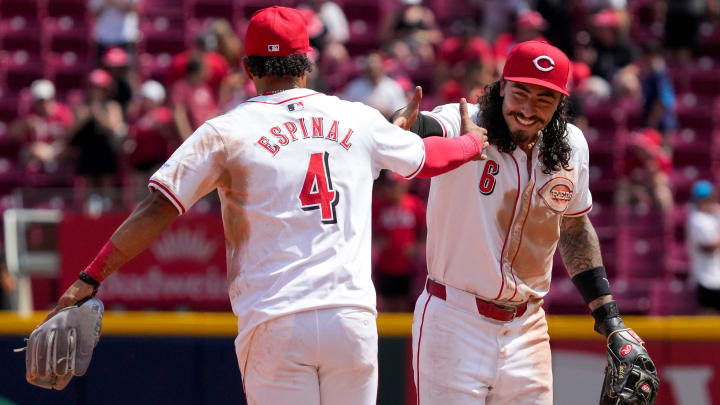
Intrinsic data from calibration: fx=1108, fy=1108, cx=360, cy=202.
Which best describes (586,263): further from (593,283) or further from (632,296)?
(632,296)

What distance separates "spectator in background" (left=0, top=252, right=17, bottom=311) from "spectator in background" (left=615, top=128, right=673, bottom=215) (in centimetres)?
554

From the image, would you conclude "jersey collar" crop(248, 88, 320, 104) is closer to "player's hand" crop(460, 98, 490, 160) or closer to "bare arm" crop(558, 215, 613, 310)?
"player's hand" crop(460, 98, 490, 160)

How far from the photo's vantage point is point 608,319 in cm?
470

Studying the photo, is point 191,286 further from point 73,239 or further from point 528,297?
point 528,297

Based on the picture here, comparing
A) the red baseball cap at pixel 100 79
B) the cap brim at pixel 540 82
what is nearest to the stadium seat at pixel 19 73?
the red baseball cap at pixel 100 79

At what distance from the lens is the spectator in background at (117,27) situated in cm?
1216

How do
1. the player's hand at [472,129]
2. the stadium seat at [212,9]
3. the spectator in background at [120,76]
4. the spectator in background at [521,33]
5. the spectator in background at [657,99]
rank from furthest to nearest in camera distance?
the stadium seat at [212,9] → the spectator in background at [120,76] → the spectator in background at [657,99] → the spectator in background at [521,33] → the player's hand at [472,129]

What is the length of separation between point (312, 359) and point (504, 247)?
3.48ft

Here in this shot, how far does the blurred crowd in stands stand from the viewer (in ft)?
32.2

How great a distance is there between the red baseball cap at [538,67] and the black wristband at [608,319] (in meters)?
0.97

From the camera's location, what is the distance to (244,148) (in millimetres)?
3805

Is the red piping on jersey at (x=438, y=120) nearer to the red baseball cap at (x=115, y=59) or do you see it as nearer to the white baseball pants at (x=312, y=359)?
the white baseball pants at (x=312, y=359)

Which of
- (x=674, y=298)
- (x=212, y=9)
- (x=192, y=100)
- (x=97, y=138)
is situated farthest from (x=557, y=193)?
(x=212, y=9)

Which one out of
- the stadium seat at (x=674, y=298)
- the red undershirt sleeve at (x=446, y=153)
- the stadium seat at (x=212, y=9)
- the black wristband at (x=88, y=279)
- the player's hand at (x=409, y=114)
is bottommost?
the stadium seat at (x=674, y=298)
